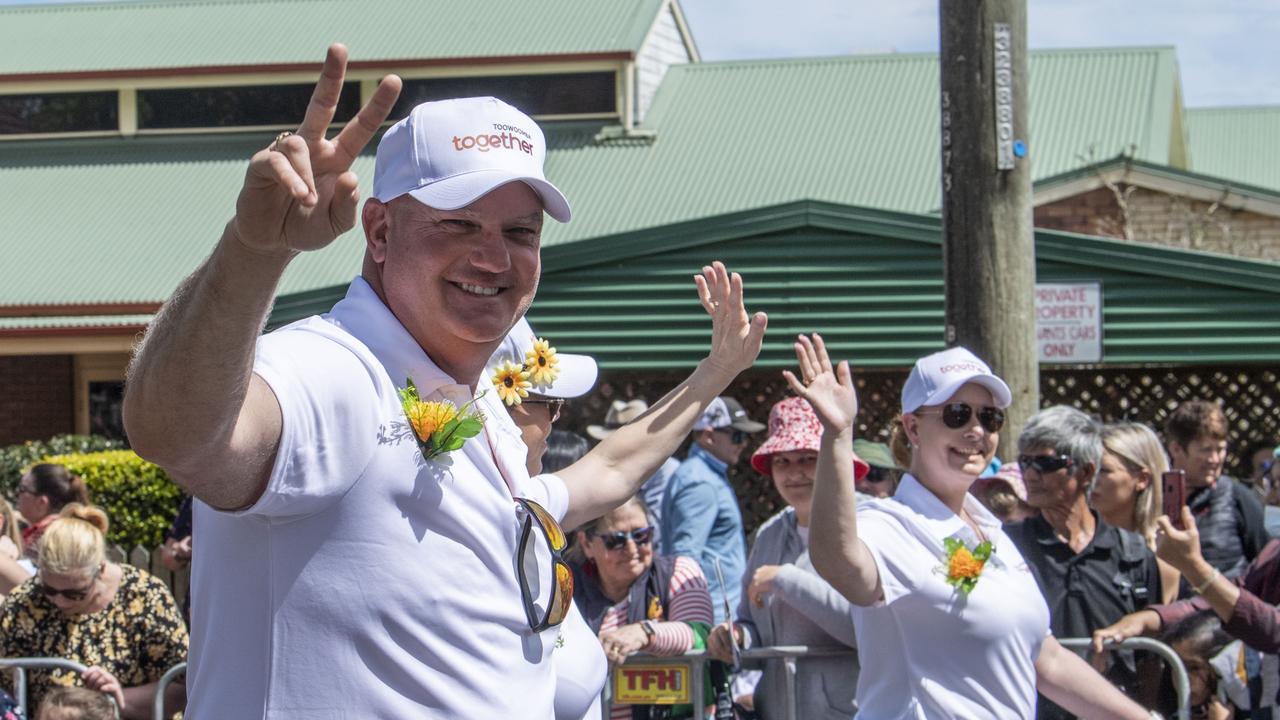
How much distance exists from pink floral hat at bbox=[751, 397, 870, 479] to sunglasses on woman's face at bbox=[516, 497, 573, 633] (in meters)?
3.63

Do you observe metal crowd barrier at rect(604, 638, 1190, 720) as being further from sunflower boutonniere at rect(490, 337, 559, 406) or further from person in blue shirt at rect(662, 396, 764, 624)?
sunflower boutonniere at rect(490, 337, 559, 406)

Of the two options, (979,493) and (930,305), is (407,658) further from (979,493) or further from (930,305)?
(930,305)

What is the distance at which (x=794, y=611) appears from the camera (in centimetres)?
569

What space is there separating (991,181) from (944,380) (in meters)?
1.88

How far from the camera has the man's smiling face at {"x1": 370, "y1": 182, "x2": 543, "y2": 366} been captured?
8.43 ft

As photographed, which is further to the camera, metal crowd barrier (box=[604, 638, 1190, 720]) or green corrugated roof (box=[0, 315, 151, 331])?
green corrugated roof (box=[0, 315, 151, 331])

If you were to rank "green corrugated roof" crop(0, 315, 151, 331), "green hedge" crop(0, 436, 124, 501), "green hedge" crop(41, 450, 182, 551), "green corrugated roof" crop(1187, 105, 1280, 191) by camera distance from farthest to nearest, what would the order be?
"green corrugated roof" crop(1187, 105, 1280, 191) < "green corrugated roof" crop(0, 315, 151, 331) < "green hedge" crop(0, 436, 124, 501) < "green hedge" crop(41, 450, 182, 551)

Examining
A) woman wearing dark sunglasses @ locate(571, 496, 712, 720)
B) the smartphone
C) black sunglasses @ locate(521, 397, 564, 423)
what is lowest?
woman wearing dark sunglasses @ locate(571, 496, 712, 720)

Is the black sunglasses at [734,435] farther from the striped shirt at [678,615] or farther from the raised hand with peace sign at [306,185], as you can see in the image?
the raised hand with peace sign at [306,185]

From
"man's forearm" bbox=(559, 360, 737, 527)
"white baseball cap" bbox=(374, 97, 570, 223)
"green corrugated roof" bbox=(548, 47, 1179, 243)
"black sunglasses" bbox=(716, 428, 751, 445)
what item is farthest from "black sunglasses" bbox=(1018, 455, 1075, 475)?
"green corrugated roof" bbox=(548, 47, 1179, 243)

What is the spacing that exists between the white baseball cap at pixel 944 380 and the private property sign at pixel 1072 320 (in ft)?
21.7

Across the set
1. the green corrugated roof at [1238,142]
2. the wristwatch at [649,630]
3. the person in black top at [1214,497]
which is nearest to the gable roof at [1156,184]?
the green corrugated roof at [1238,142]

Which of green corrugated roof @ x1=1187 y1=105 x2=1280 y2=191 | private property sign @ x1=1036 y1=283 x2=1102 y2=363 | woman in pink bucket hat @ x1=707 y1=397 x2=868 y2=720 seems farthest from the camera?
green corrugated roof @ x1=1187 y1=105 x2=1280 y2=191

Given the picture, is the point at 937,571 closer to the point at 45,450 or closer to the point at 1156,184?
the point at 1156,184
